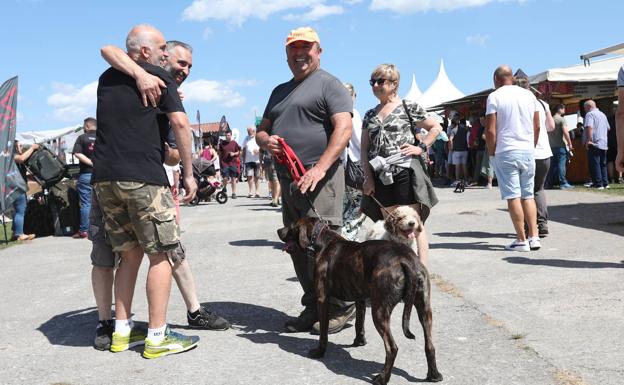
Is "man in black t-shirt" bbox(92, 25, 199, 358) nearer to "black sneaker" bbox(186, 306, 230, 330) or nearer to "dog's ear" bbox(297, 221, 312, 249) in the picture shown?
"black sneaker" bbox(186, 306, 230, 330)

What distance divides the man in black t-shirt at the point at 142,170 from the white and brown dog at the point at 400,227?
1629 millimetres

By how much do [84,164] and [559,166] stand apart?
35.2 feet

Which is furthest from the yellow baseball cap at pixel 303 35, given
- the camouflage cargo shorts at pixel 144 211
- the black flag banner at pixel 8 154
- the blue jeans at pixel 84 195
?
the black flag banner at pixel 8 154

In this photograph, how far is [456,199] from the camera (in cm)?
1451

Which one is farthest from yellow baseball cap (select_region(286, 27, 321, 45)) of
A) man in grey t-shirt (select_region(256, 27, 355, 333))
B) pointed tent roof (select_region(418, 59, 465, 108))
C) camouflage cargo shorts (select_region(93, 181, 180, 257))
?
pointed tent roof (select_region(418, 59, 465, 108))

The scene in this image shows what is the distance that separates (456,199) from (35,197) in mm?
8904

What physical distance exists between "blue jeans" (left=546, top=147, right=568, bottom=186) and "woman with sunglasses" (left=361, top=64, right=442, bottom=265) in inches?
423

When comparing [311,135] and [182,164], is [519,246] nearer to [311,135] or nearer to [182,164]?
[311,135]

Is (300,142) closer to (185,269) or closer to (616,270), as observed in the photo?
(185,269)

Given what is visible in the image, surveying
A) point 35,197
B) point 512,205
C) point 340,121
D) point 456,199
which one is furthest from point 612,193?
point 35,197

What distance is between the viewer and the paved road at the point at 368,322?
11.8 feet

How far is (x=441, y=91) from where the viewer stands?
3600 centimetres

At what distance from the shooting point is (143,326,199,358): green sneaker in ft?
13.1

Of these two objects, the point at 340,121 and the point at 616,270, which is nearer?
the point at 340,121
